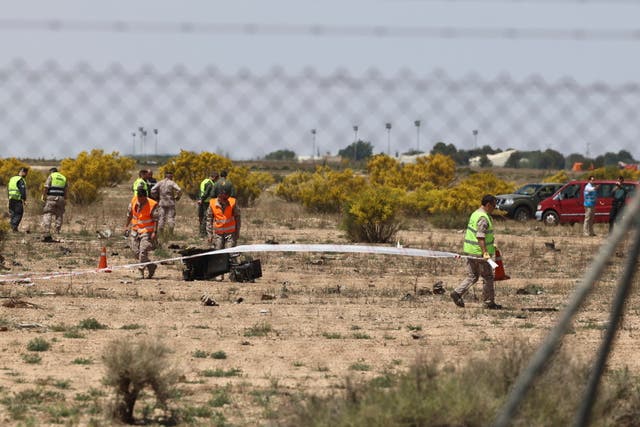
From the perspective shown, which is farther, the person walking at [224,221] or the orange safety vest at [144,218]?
the person walking at [224,221]

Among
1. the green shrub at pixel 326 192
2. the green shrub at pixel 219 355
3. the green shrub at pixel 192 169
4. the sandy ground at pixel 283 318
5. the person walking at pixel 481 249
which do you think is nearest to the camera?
the sandy ground at pixel 283 318

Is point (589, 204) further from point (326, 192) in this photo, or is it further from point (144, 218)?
point (144, 218)

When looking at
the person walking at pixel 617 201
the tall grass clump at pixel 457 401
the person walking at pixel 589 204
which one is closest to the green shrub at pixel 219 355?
the tall grass clump at pixel 457 401

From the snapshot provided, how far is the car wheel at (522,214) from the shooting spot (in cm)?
4012

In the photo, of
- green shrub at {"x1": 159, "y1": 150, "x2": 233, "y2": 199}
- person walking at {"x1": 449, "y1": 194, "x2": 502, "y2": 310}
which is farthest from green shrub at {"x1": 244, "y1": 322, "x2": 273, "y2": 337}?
green shrub at {"x1": 159, "y1": 150, "x2": 233, "y2": 199}

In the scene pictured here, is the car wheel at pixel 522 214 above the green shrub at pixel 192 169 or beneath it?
beneath

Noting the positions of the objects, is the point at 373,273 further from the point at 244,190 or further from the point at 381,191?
Answer: the point at 244,190

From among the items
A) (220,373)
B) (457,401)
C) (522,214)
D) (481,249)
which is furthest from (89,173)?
(457,401)

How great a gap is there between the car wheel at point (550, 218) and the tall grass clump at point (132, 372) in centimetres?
2946

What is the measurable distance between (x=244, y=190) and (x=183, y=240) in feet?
70.3

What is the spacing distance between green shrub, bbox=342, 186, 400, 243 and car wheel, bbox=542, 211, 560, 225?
8.55m

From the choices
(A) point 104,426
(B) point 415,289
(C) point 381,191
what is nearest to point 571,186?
(C) point 381,191

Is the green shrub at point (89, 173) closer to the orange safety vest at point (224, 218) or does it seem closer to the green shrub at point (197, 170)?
the green shrub at point (197, 170)

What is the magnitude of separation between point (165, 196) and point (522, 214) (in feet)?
Result: 57.3
